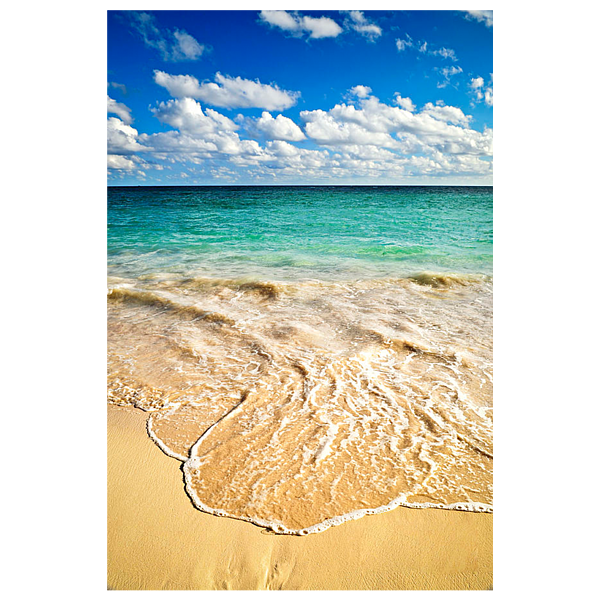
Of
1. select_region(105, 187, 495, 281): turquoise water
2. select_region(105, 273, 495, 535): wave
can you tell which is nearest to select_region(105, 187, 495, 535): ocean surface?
select_region(105, 273, 495, 535): wave

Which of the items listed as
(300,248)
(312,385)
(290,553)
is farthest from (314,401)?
(300,248)

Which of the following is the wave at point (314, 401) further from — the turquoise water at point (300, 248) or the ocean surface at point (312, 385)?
the turquoise water at point (300, 248)

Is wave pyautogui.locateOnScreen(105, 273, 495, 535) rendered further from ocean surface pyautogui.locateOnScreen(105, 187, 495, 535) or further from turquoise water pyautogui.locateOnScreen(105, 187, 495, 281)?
turquoise water pyautogui.locateOnScreen(105, 187, 495, 281)

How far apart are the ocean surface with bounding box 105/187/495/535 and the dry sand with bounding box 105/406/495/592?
105 mm

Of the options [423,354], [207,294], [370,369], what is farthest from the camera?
[207,294]

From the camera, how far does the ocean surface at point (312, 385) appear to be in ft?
8.32

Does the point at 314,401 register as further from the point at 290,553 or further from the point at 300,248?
the point at 300,248

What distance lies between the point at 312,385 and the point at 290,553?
182cm

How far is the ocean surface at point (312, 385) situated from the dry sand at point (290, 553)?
11 cm

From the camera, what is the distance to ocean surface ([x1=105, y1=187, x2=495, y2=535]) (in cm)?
254
